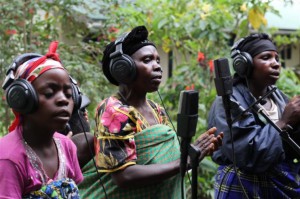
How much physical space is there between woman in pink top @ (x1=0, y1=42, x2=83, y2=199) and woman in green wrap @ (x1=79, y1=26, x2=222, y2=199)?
35 cm

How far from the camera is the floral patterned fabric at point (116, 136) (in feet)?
8.43

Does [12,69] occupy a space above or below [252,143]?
above

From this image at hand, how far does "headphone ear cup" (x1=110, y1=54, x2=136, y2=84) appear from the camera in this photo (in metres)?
2.69

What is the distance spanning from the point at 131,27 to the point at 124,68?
2.87m

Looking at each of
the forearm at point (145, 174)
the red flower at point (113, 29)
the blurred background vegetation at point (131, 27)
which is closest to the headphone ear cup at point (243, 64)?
the forearm at point (145, 174)

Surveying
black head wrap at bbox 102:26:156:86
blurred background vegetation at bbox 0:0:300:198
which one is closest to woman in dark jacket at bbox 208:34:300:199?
black head wrap at bbox 102:26:156:86

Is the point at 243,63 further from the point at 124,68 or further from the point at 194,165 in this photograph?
the point at 194,165

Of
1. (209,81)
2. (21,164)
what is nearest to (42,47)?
(209,81)

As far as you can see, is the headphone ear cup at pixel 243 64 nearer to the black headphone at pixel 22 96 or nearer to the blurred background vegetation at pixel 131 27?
the black headphone at pixel 22 96

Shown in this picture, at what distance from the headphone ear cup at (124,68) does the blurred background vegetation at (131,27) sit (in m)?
2.14

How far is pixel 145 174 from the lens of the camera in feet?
8.43

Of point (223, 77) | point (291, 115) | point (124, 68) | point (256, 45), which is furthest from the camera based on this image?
point (256, 45)

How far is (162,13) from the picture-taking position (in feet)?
18.5

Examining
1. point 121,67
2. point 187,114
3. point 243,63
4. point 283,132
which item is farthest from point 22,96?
point 243,63
